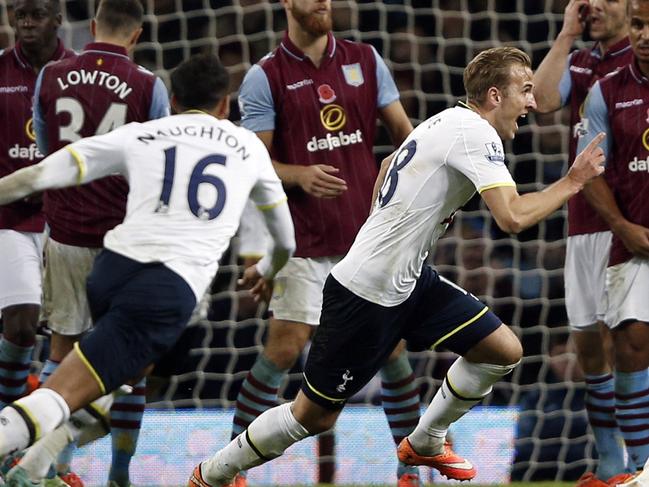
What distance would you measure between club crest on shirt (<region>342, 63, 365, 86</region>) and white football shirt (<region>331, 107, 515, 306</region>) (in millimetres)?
1144

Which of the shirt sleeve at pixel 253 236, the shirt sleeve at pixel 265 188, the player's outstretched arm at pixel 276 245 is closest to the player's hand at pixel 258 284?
the player's outstretched arm at pixel 276 245

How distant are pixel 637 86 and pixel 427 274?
1507mm

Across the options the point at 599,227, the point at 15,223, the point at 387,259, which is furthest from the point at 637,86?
the point at 15,223

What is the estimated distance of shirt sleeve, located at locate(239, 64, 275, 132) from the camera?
6.36 meters

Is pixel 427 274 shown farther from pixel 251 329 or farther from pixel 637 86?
pixel 251 329

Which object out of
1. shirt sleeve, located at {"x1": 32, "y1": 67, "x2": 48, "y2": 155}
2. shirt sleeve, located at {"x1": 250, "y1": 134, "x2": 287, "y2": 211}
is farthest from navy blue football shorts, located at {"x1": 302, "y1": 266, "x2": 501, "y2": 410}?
shirt sleeve, located at {"x1": 32, "y1": 67, "x2": 48, "y2": 155}

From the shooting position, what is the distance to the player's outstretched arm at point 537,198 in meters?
4.96

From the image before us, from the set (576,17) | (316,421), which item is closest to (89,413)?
(316,421)

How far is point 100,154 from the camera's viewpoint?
16.0 feet

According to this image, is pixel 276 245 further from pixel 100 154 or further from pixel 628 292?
pixel 628 292

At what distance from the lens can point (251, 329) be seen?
9.09m

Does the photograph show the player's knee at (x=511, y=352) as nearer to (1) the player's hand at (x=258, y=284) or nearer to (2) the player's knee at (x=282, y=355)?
(1) the player's hand at (x=258, y=284)

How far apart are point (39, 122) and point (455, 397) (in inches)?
83.0

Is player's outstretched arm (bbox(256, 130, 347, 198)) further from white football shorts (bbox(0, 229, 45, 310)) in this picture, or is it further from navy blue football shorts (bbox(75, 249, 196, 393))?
navy blue football shorts (bbox(75, 249, 196, 393))
